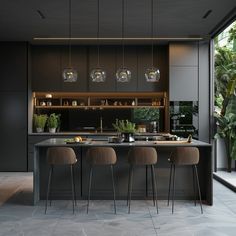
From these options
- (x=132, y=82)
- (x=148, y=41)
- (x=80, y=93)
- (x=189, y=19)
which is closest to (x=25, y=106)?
(x=80, y=93)

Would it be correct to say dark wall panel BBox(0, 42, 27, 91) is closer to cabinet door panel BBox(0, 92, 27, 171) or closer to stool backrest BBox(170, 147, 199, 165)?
cabinet door panel BBox(0, 92, 27, 171)

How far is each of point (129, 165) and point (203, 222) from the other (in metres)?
1.59

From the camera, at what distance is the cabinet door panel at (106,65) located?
8625 millimetres

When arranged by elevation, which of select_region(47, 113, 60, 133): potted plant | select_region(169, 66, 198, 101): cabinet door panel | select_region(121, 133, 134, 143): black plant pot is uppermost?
select_region(169, 66, 198, 101): cabinet door panel

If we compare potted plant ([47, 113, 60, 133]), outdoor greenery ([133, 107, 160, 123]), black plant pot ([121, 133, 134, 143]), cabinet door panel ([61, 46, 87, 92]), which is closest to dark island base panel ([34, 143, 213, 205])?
black plant pot ([121, 133, 134, 143])

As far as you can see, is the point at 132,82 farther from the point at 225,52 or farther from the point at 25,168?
the point at 25,168

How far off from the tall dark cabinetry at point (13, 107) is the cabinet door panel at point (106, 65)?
1.63 meters

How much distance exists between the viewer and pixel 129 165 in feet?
18.6

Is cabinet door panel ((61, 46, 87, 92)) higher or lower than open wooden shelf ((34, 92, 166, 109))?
higher

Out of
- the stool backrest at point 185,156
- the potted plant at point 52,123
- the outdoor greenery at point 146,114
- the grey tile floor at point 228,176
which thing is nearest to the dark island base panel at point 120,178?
the stool backrest at point 185,156

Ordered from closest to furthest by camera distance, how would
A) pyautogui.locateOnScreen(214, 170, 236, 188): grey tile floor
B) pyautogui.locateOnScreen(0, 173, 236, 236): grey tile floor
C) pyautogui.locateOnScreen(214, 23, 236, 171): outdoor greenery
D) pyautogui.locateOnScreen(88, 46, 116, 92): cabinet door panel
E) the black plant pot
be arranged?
pyautogui.locateOnScreen(0, 173, 236, 236): grey tile floor
the black plant pot
pyautogui.locateOnScreen(214, 170, 236, 188): grey tile floor
pyautogui.locateOnScreen(214, 23, 236, 171): outdoor greenery
pyautogui.locateOnScreen(88, 46, 116, 92): cabinet door panel

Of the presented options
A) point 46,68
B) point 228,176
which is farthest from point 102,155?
point 46,68

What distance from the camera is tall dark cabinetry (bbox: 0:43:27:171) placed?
8367 millimetres

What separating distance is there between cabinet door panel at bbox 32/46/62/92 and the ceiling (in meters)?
0.77
